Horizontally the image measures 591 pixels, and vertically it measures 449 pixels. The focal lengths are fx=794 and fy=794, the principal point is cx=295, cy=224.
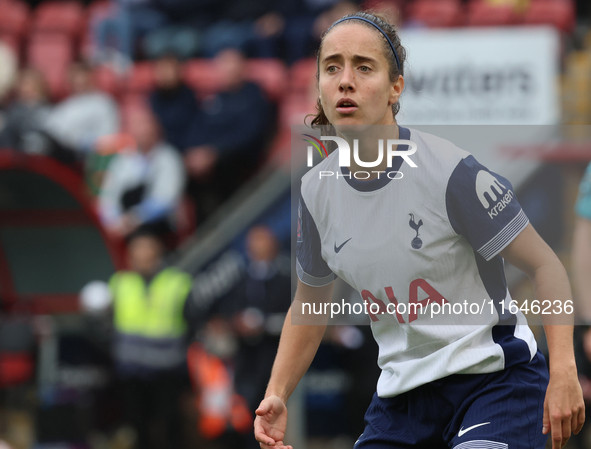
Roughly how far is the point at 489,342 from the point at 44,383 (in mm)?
5616

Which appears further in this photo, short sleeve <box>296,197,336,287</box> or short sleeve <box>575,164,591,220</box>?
short sleeve <box>575,164,591,220</box>

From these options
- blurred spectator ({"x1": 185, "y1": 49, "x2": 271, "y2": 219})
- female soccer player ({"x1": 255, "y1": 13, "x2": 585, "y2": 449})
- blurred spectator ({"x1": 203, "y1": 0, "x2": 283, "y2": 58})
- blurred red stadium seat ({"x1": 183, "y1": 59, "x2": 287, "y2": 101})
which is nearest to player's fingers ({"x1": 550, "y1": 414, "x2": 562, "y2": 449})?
female soccer player ({"x1": 255, "y1": 13, "x2": 585, "y2": 449})

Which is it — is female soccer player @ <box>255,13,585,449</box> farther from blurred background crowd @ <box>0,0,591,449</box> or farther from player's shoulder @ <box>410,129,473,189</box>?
blurred background crowd @ <box>0,0,591,449</box>

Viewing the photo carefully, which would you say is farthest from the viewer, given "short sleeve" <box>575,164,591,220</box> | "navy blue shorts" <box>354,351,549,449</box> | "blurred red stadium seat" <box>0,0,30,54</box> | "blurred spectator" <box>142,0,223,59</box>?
"blurred red stadium seat" <box>0,0,30,54</box>

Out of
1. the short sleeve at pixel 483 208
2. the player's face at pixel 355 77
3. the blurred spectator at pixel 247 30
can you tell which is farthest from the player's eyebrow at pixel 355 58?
the blurred spectator at pixel 247 30

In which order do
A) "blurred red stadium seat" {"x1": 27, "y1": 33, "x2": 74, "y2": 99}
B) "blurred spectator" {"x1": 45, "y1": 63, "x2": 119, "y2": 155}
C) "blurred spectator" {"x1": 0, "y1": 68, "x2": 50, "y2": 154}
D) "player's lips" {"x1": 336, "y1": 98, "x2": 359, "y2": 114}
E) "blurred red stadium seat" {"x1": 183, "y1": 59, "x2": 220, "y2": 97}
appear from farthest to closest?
"blurred red stadium seat" {"x1": 27, "y1": 33, "x2": 74, "y2": 99}
"blurred red stadium seat" {"x1": 183, "y1": 59, "x2": 220, "y2": 97}
"blurred spectator" {"x1": 45, "y1": 63, "x2": 119, "y2": 155}
"blurred spectator" {"x1": 0, "y1": 68, "x2": 50, "y2": 154}
"player's lips" {"x1": 336, "y1": 98, "x2": 359, "y2": 114}

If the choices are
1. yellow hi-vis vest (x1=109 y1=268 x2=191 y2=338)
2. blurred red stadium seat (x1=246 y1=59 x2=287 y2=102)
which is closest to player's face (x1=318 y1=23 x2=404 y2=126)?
yellow hi-vis vest (x1=109 y1=268 x2=191 y2=338)

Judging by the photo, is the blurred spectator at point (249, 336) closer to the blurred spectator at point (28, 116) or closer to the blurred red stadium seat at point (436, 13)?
the blurred spectator at point (28, 116)

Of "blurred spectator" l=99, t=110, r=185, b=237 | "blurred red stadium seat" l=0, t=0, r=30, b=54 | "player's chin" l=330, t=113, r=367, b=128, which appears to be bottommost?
"player's chin" l=330, t=113, r=367, b=128

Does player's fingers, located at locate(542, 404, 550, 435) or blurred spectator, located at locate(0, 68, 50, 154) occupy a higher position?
blurred spectator, located at locate(0, 68, 50, 154)

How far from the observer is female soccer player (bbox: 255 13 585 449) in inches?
88.7

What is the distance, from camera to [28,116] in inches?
317

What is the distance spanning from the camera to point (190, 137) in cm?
795

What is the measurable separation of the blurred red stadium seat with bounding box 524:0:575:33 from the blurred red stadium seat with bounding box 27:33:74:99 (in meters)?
5.17
